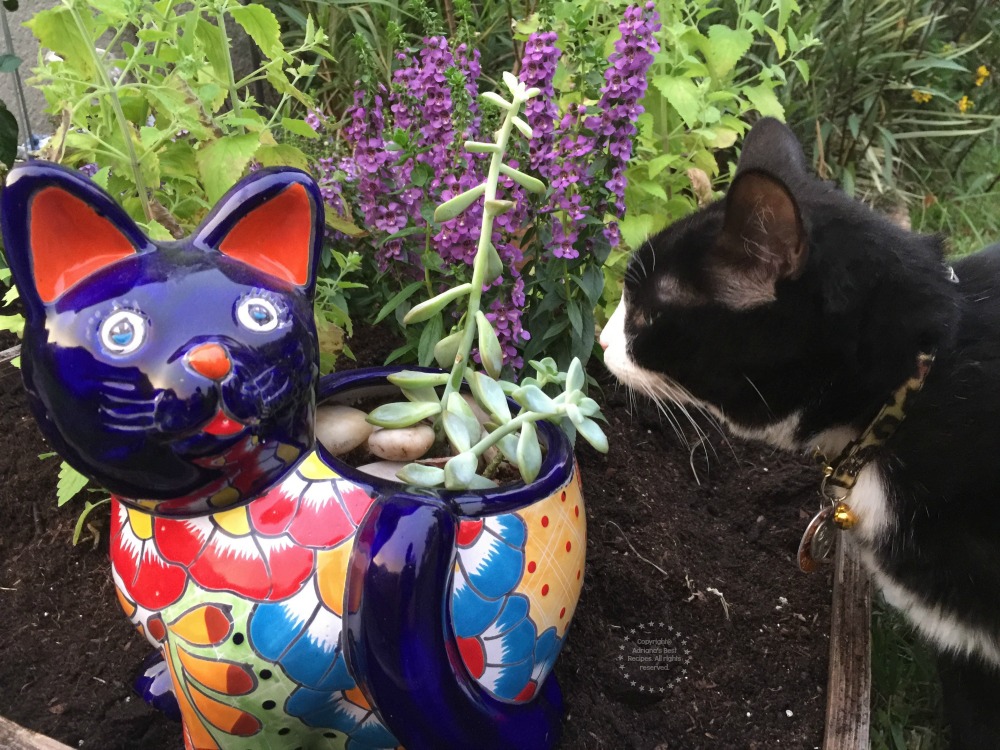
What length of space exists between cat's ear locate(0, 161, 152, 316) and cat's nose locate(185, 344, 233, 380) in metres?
0.15

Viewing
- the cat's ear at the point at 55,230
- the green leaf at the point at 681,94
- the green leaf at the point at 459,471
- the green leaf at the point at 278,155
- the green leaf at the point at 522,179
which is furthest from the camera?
the green leaf at the point at 681,94

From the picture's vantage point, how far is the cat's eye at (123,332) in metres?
0.86

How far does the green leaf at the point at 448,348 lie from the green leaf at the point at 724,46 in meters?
1.13

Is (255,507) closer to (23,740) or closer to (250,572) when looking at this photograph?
(250,572)

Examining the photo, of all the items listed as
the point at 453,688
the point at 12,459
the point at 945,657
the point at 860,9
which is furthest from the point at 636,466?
the point at 860,9

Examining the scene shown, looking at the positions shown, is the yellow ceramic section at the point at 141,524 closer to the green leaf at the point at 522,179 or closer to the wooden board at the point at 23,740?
the wooden board at the point at 23,740

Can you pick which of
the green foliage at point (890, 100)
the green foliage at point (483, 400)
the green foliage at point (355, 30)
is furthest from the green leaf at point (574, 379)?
the green foliage at point (890, 100)

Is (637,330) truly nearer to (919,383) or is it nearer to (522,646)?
(919,383)

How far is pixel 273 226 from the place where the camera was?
990 millimetres

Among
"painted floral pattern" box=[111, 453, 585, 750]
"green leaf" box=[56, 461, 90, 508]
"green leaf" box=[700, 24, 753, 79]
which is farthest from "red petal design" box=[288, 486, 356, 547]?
"green leaf" box=[700, 24, 753, 79]

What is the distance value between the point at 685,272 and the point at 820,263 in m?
0.25

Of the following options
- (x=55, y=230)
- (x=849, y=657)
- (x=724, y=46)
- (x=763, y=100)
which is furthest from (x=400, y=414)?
(x=763, y=100)

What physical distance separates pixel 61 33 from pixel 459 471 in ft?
3.16

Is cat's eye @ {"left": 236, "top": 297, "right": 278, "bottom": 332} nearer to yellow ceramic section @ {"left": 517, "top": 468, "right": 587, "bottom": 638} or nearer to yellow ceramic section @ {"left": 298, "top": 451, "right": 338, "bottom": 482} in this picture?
yellow ceramic section @ {"left": 298, "top": 451, "right": 338, "bottom": 482}
